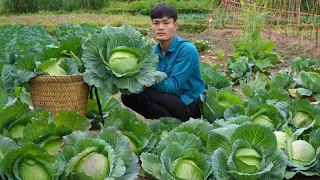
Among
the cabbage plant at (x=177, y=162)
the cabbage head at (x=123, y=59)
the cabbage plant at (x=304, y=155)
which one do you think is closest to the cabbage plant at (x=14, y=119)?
the cabbage head at (x=123, y=59)

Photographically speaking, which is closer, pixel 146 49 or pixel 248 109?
pixel 146 49

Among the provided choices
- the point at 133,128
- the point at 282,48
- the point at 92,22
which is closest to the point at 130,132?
the point at 133,128

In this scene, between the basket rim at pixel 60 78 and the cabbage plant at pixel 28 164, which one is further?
the basket rim at pixel 60 78

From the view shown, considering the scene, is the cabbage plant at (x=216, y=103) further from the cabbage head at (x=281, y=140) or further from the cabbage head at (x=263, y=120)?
the cabbage head at (x=281, y=140)

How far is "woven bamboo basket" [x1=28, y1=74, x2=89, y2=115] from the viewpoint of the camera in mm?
3527

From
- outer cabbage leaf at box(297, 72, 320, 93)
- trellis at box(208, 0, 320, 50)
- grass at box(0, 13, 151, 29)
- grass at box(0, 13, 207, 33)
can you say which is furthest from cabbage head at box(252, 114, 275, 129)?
grass at box(0, 13, 151, 29)

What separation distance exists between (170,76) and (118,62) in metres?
0.61

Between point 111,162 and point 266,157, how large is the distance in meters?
0.99

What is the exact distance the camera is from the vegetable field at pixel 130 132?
267 cm

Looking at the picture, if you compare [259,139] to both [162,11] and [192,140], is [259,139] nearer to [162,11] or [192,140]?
[192,140]

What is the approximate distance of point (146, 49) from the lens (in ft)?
11.6

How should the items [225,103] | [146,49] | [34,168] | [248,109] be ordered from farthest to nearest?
1. [225,103]
2. [248,109]
3. [146,49]
4. [34,168]

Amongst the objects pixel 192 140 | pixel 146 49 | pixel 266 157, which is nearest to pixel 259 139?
pixel 266 157

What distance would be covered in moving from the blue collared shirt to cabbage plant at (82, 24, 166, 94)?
0.35m
